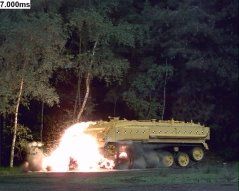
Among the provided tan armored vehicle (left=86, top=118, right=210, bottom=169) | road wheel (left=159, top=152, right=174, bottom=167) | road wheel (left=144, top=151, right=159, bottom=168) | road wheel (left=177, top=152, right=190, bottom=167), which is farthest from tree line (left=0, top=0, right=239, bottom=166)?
road wheel (left=144, top=151, right=159, bottom=168)

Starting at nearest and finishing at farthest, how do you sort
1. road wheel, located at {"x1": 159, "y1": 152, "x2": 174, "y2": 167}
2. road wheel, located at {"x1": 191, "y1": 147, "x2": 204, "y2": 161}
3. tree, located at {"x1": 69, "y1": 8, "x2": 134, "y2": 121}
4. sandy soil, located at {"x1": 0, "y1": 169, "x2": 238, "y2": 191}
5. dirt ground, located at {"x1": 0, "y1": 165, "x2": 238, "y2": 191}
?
sandy soil, located at {"x1": 0, "y1": 169, "x2": 238, "y2": 191} → dirt ground, located at {"x1": 0, "y1": 165, "x2": 238, "y2": 191} → road wheel, located at {"x1": 159, "y1": 152, "x2": 174, "y2": 167} → road wheel, located at {"x1": 191, "y1": 147, "x2": 204, "y2": 161} → tree, located at {"x1": 69, "y1": 8, "x2": 134, "y2": 121}

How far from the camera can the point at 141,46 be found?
43.6 metres

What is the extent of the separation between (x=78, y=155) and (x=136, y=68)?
1239 cm

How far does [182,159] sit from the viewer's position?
3578cm

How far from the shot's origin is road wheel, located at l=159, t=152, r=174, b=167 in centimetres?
3497

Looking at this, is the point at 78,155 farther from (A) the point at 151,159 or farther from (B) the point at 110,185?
(B) the point at 110,185

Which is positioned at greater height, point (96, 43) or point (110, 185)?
point (96, 43)

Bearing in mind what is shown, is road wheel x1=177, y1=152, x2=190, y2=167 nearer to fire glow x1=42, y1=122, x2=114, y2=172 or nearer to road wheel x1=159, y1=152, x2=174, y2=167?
road wheel x1=159, y1=152, x2=174, y2=167

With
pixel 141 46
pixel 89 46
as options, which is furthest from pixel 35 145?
pixel 141 46

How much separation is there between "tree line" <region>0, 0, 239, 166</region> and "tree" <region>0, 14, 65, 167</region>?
1.09ft

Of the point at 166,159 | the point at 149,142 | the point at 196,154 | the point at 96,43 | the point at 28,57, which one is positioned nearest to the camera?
the point at 28,57

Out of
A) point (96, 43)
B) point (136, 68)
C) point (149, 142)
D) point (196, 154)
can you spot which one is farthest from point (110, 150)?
point (136, 68)

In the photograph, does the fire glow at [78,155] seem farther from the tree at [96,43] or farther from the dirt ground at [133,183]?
the dirt ground at [133,183]

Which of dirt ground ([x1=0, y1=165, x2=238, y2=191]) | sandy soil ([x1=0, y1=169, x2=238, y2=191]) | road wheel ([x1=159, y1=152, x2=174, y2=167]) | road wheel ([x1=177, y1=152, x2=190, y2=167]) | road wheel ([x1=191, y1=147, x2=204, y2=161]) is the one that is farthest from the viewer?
road wheel ([x1=191, y1=147, x2=204, y2=161])
